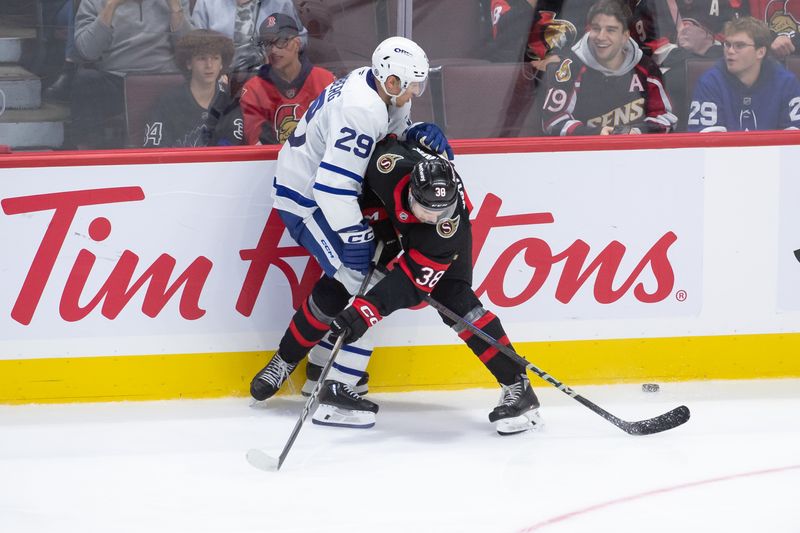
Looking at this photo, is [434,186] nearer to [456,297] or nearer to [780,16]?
[456,297]

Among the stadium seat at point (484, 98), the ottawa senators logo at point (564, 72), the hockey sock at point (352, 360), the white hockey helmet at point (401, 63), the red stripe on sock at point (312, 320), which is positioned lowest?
the hockey sock at point (352, 360)

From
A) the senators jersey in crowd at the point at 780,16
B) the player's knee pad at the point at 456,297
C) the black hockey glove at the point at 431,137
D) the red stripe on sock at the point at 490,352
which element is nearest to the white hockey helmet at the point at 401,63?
the black hockey glove at the point at 431,137

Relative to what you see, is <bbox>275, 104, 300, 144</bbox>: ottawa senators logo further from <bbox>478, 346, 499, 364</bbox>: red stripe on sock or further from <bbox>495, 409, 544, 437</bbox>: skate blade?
<bbox>495, 409, 544, 437</bbox>: skate blade

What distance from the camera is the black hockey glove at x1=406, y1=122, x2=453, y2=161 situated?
3.52m

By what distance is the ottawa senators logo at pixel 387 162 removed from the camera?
3.41m

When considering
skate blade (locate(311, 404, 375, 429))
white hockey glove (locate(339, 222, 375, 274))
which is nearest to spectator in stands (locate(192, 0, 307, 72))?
white hockey glove (locate(339, 222, 375, 274))

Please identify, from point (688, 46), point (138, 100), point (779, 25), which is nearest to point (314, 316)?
point (138, 100)

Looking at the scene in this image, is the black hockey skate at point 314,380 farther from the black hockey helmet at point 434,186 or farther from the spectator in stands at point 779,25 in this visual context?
the spectator in stands at point 779,25

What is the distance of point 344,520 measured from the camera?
2861 millimetres

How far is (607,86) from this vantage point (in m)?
3.91

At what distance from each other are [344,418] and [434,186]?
859mm

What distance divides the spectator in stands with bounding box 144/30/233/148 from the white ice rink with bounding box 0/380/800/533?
899 millimetres

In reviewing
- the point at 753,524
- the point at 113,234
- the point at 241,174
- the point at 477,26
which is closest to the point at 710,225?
the point at 477,26

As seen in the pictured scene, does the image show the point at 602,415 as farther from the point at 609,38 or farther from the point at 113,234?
the point at 113,234
